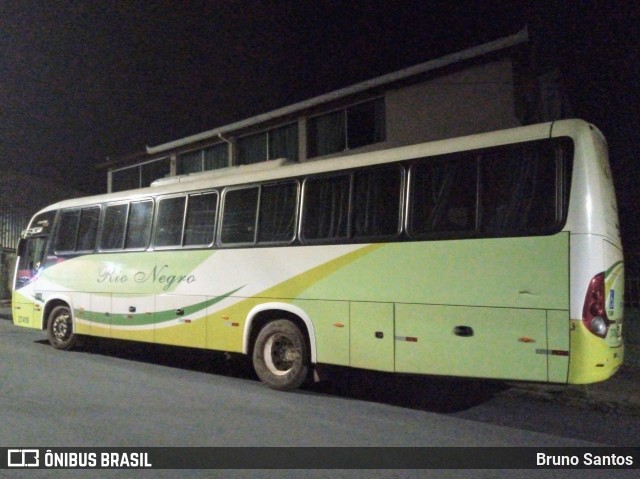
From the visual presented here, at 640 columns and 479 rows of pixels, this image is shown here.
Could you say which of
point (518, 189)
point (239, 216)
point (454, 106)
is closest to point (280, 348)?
point (239, 216)

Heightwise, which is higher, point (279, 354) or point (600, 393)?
point (279, 354)

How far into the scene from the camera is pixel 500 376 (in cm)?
576

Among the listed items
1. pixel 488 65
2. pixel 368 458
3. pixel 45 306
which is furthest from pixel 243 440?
pixel 488 65

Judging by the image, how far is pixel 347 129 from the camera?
1628 cm

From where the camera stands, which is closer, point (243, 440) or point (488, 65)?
point (243, 440)

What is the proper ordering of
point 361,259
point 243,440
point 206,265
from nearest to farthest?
point 243,440 < point 361,259 < point 206,265

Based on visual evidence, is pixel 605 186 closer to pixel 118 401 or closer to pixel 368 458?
pixel 368 458

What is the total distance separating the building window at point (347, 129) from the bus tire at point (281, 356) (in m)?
9.06

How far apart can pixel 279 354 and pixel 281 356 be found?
4cm

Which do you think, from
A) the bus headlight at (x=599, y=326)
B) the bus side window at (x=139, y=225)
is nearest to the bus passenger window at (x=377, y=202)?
the bus headlight at (x=599, y=326)

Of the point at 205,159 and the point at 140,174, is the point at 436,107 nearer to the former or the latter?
the point at 205,159

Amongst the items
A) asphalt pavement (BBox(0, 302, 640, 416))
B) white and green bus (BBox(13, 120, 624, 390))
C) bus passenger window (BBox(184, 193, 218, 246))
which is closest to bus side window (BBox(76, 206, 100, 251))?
white and green bus (BBox(13, 120, 624, 390))

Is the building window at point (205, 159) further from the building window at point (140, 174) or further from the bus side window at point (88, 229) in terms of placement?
the bus side window at point (88, 229)

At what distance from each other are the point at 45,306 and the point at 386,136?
31.8 feet
